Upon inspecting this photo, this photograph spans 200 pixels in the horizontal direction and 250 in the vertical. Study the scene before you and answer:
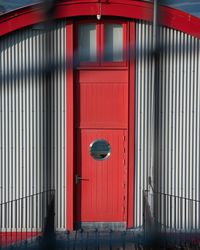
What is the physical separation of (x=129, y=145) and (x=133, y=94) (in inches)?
13.4

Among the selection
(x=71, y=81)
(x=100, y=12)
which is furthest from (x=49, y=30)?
(x=71, y=81)

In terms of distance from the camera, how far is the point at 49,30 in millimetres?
575

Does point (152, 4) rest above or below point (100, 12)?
below

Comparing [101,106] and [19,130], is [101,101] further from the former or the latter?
[19,130]

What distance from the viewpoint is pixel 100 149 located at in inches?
140

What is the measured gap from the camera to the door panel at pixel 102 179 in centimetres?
342

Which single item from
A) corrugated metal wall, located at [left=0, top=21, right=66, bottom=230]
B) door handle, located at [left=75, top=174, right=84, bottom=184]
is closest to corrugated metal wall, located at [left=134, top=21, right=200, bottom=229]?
door handle, located at [left=75, top=174, right=84, bottom=184]

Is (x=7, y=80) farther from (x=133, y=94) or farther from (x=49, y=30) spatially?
(x=49, y=30)

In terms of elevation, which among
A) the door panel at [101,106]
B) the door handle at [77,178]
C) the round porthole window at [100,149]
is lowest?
the door handle at [77,178]

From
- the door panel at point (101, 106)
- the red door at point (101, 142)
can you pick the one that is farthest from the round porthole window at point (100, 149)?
the door panel at point (101, 106)

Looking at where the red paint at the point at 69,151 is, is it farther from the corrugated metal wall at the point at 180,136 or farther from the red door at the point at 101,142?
the corrugated metal wall at the point at 180,136

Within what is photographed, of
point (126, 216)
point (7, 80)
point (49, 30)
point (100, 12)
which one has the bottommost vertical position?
point (126, 216)

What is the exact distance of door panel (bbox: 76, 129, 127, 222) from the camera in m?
3.42

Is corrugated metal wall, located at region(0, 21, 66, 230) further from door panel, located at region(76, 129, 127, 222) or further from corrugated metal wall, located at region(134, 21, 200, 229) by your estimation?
corrugated metal wall, located at region(134, 21, 200, 229)
